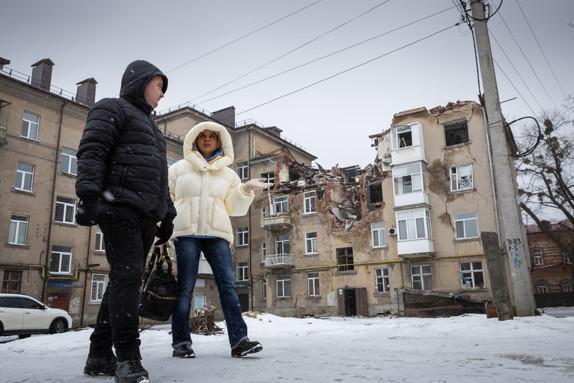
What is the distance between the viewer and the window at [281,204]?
35.5m

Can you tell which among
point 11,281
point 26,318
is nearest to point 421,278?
point 26,318

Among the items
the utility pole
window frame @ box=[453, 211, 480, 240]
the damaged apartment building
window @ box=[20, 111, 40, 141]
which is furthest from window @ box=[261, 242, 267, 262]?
the utility pole

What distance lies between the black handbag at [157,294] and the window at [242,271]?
33789 mm

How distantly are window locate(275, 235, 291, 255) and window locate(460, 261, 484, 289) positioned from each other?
1337cm

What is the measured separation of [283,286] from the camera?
33.9m

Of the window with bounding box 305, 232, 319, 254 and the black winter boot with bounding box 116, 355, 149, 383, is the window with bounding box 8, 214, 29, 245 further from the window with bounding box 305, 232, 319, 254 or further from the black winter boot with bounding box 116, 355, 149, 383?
the black winter boot with bounding box 116, 355, 149, 383

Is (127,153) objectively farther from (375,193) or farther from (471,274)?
(375,193)

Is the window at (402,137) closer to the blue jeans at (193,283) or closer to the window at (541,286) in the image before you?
the blue jeans at (193,283)

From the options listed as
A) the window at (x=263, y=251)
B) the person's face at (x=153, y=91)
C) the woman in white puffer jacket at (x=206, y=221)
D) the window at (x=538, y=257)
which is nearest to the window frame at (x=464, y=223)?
the window at (x=263, y=251)

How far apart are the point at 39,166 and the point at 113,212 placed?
26507 millimetres

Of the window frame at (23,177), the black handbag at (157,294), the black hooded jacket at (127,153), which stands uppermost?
the window frame at (23,177)

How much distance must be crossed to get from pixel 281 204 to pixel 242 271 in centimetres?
693

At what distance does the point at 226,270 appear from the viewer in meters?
4.15

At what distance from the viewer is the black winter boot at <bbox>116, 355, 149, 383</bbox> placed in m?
2.46
